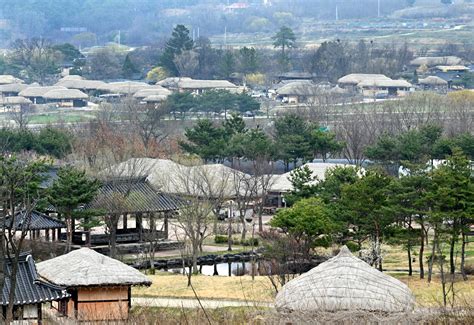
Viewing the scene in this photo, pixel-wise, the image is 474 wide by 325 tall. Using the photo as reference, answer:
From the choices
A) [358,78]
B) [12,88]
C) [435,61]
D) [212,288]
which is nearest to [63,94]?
[12,88]

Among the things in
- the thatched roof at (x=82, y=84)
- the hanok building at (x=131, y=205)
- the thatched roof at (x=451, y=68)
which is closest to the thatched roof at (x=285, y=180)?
the hanok building at (x=131, y=205)

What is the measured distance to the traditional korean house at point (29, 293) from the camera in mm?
22062

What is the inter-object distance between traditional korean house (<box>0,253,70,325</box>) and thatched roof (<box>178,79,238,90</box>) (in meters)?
64.0

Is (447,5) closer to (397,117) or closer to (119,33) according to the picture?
(119,33)

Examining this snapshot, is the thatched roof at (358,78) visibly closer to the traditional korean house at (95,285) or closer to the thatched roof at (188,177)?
the thatched roof at (188,177)

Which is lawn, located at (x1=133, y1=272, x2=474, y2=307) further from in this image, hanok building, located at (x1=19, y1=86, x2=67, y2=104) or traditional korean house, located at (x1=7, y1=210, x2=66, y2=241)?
hanok building, located at (x1=19, y1=86, x2=67, y2=104)

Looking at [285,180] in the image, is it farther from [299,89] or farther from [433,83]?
[433,83]

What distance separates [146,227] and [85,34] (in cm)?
10509

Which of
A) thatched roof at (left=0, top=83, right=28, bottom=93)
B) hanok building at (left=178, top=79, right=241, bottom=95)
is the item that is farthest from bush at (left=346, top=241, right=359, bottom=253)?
thatched roof at (left=0, top=83, right=28, bottom=93)

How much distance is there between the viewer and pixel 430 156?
43.3 meters

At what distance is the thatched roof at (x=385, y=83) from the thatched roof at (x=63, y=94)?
17.7m

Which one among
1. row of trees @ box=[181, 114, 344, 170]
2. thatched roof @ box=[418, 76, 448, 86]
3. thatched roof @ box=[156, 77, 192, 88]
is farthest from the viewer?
thatched roof @ box=[156, 77, 192, 88]

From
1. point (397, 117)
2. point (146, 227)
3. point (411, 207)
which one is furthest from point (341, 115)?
point (411, 207)

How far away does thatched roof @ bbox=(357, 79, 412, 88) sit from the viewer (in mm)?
85125
